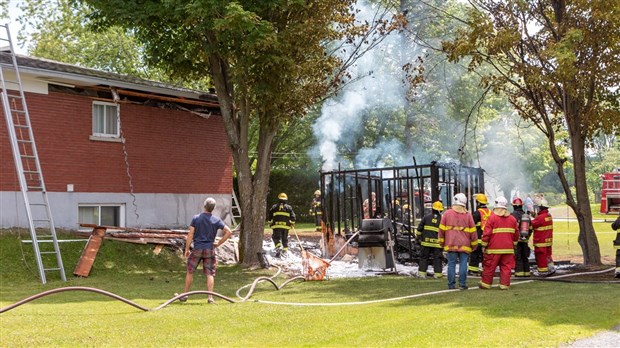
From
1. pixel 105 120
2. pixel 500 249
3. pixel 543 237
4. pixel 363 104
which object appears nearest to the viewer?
pixel 500 249

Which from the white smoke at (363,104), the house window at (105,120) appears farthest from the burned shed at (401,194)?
the white smoke at (363,104)

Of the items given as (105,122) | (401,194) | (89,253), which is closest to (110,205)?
(105,122)

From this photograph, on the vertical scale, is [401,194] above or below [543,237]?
above

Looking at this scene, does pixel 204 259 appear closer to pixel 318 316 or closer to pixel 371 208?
→ pixel 318 316

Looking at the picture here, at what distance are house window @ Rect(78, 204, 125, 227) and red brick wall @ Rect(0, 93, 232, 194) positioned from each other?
1.66 ft

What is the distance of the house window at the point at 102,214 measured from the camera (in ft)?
64.3

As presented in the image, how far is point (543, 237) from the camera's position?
1591 cm

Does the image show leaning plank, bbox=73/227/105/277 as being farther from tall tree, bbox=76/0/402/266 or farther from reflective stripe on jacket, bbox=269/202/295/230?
reflective stripe on jacket, bbox=269/202/295/230

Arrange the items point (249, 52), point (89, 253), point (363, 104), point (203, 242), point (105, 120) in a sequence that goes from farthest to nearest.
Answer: point (363, 104)
point (105, 120)
point (89, 253)
point (249, 52)
point (203, 242)

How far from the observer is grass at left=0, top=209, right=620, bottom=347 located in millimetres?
8125

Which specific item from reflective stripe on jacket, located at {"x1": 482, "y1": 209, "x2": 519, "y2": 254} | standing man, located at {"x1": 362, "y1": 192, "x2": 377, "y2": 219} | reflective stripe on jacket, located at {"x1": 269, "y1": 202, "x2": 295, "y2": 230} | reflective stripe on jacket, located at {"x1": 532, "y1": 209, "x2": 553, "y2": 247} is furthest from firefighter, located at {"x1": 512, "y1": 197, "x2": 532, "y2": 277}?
reflective stripe on jacket, located at {"x1": 269, "y1": 202, "x2": 295, "y2": 230}

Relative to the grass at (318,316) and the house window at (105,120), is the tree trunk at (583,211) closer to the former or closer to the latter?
the grass at (318,316)

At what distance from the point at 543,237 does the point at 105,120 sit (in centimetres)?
1179

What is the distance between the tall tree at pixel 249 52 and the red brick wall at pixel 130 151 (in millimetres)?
2308
